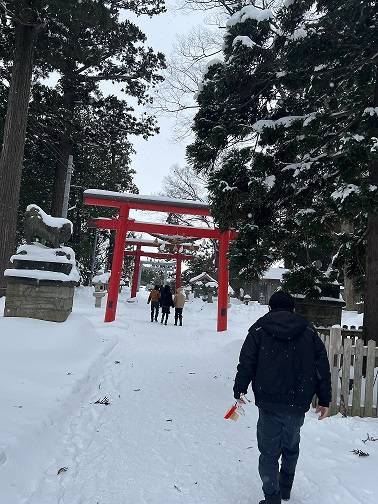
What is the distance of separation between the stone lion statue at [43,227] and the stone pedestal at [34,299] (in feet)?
3.72

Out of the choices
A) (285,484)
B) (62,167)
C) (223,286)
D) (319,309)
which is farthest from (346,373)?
(62,167)

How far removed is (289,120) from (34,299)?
20.3 ft

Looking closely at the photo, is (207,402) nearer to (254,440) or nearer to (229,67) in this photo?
(254,440)

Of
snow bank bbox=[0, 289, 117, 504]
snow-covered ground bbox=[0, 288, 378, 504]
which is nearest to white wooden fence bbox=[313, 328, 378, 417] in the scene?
snow-covered ground bbox=[0, 288, 378, 504]

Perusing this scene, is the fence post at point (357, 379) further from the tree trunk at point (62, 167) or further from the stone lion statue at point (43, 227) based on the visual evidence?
the tree trunk at point (62, 167)

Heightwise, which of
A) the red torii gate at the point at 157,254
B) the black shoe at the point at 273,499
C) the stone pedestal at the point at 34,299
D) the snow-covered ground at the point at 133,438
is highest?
the red torii gate at the point at 157,254

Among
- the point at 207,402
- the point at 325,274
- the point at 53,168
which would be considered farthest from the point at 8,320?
the point at 53,168

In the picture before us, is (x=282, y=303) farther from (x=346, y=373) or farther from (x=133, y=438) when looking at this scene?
(x=346, y=373)

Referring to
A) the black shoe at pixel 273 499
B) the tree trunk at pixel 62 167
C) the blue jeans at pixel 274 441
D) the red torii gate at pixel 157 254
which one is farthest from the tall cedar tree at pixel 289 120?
the red torii gate at pixel 157 254

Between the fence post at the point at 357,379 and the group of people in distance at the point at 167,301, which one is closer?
the fence post at the point at 357,379

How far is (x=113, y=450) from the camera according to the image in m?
4.09

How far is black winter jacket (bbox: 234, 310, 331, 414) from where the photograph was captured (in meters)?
3.02

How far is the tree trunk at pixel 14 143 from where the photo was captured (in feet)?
35.6

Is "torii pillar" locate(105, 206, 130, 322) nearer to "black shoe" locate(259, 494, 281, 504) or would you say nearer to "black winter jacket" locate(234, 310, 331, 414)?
"black winter jacket" locate(234, 310, 331, 414)
